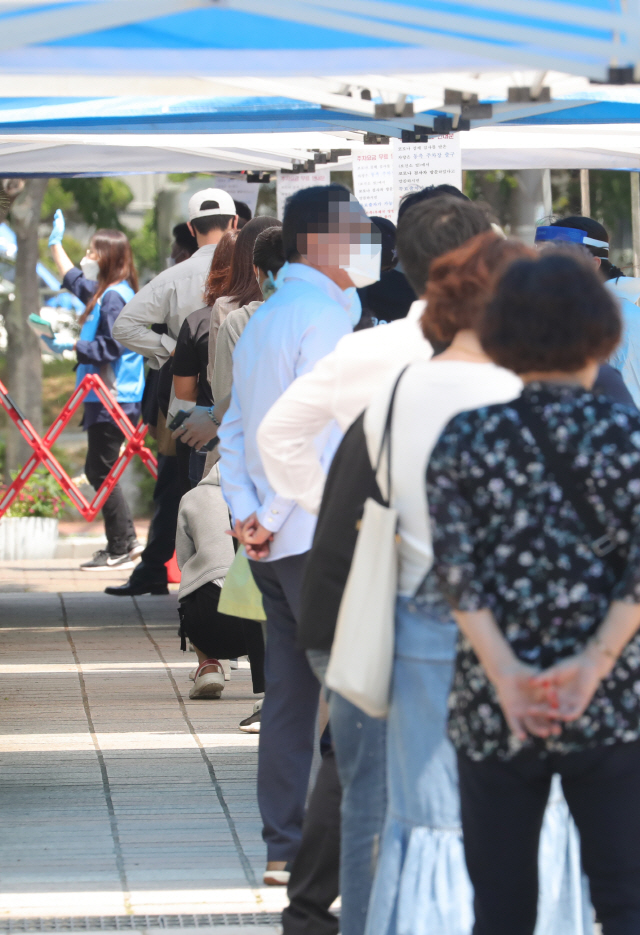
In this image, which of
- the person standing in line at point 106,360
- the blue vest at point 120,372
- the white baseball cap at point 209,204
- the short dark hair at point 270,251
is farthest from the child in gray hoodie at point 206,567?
the blue vest at point 120,372

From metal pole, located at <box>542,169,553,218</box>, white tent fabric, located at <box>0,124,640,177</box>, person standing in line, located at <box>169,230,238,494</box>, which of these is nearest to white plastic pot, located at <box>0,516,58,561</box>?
white tent fabric, located at <box>0,124,640,177</box>

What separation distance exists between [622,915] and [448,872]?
17.1 inches

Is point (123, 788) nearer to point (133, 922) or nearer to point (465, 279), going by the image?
point (133, 922)

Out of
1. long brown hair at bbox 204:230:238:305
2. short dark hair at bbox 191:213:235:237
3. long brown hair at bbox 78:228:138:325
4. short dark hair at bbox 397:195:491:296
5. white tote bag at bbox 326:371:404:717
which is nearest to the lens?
white tote bag at bbox 326:371:404:717

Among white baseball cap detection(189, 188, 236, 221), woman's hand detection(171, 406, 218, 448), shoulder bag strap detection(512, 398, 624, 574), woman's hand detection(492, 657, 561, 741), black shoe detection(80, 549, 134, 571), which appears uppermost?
white baseball cap detection(189, 188, 236, 221)

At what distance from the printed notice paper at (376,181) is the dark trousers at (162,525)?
2.43 metres

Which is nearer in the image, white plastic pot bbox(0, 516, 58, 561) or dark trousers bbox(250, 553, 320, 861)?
dark trousers bbox(250, 553, 320, 861)

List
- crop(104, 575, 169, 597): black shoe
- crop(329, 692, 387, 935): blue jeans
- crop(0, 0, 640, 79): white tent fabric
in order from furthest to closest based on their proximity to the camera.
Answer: crop(104, 575, 169, 597): black shoe, crop(0, 0, 640, 79): white tent fabric, crop(329, 692, 387, 935): blue jeans

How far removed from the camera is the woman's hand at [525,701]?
2.28 metres

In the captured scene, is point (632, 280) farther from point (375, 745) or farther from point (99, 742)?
point (375, 745)

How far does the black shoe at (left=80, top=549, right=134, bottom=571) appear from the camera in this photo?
1062 cm

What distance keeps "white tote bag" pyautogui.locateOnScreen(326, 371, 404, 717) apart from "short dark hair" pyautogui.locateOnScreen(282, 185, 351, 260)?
1.25 m

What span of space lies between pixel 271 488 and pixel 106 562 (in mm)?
7064

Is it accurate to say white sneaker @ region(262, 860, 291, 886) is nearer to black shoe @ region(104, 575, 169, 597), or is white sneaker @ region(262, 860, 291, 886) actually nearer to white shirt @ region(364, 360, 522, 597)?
white shirt @ region(364, 360, 522, 597)
